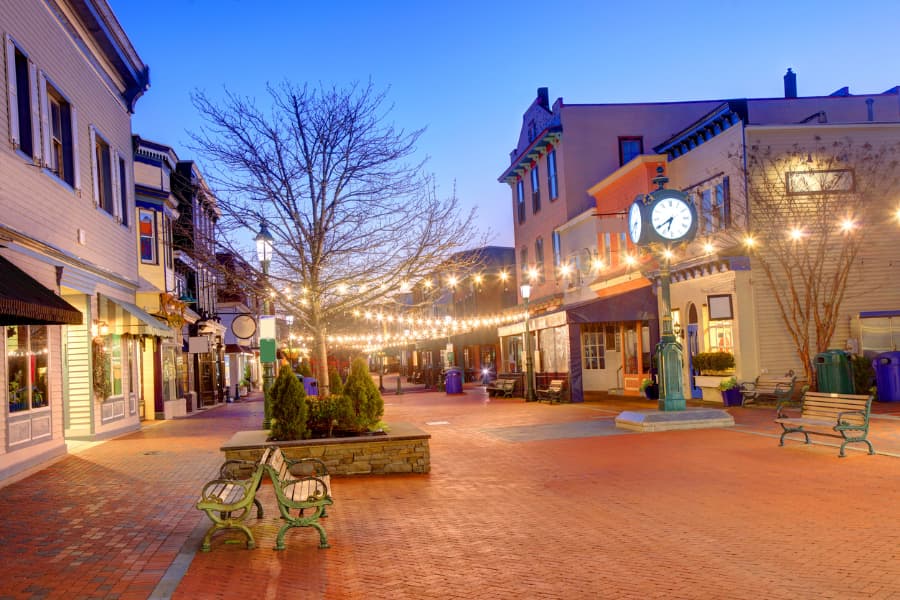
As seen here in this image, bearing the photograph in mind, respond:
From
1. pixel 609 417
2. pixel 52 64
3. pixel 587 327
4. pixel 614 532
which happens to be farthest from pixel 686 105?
pixel 614 532

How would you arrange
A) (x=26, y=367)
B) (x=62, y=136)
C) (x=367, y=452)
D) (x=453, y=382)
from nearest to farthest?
(x=367, y=452)
(x=26, y=367)
(x=62, y=136)
(x=453, y=382)

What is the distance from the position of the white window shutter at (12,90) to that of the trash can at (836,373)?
58.2 feet

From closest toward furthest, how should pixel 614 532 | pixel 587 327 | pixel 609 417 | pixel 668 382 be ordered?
pixel 614 532
pixel 668 382
pixel 609 417
pixel 587 327

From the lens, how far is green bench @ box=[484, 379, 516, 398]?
32469 mm

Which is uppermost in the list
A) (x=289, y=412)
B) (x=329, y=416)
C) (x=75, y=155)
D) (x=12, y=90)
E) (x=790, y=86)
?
(x=790, y=86)

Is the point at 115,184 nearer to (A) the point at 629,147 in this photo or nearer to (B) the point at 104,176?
(B) the point at 104,176

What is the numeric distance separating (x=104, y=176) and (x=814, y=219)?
17.6 m

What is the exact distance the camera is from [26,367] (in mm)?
14328

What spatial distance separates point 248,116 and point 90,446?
25.3ft

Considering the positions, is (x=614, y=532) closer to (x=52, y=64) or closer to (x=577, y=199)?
(x=52, y=64)

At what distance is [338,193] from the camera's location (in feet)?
51.6

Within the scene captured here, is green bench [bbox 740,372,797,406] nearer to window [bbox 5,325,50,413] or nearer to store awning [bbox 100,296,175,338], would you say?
store awning [bbox 100,296,175,338]

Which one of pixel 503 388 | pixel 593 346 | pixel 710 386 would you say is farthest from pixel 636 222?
pixel 503 388

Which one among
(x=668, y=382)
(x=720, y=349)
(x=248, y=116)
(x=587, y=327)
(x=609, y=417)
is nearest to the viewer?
(x=248, y=116)
